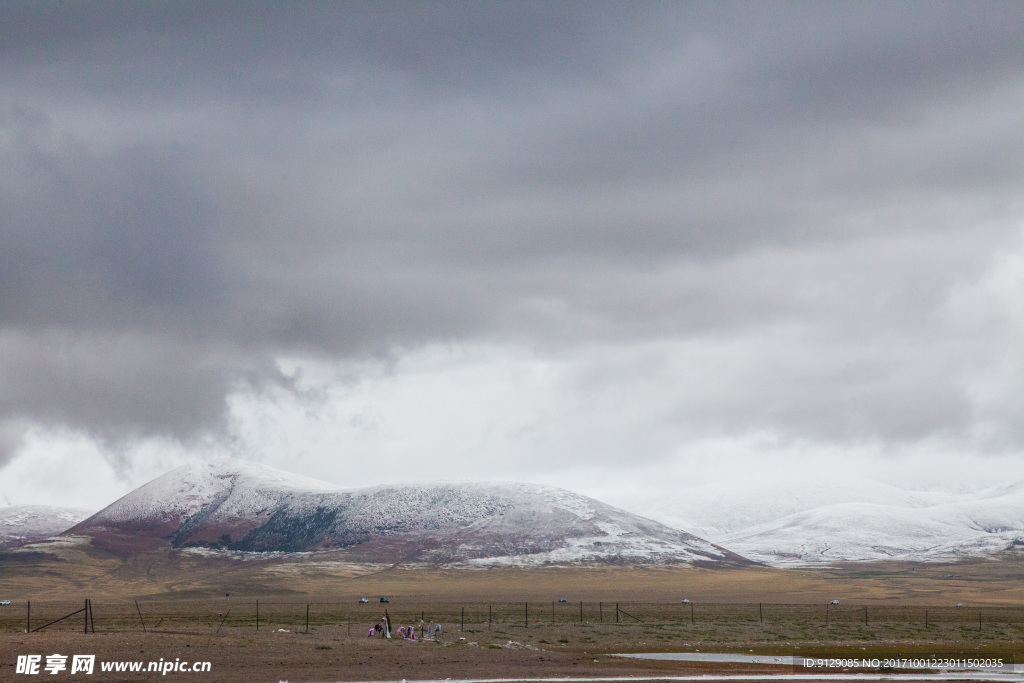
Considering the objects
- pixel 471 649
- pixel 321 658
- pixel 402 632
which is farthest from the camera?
pixel 402 632

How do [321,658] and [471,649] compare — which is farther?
[471,649]

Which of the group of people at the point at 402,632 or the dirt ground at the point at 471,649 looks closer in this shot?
the dirt ground at the point at 471,649

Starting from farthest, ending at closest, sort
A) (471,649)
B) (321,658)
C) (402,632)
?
(402,632) → (471,649) → (321,658)

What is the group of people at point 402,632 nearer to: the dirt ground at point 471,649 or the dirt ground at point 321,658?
the dirt ground at point 471,649

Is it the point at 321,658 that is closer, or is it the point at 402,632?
the point at 321,658

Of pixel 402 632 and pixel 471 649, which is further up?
pixel 402 632

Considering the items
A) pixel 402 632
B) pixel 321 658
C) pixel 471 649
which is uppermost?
pixel 402 632

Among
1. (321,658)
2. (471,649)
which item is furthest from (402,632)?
(321,658)

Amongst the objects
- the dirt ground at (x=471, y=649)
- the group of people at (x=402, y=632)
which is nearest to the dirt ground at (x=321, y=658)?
the dirt ground at (x=471, y=649)

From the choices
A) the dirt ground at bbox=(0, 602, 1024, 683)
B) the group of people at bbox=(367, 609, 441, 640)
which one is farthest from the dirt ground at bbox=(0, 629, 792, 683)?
the group of people at bbox=(367, 609, 441, 640)

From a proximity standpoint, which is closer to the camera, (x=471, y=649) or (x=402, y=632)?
(x=471, y=649)

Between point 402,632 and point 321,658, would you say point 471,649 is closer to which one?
point 402,632

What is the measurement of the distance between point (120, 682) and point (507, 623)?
5637 centimetres

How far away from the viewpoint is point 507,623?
9888cm
